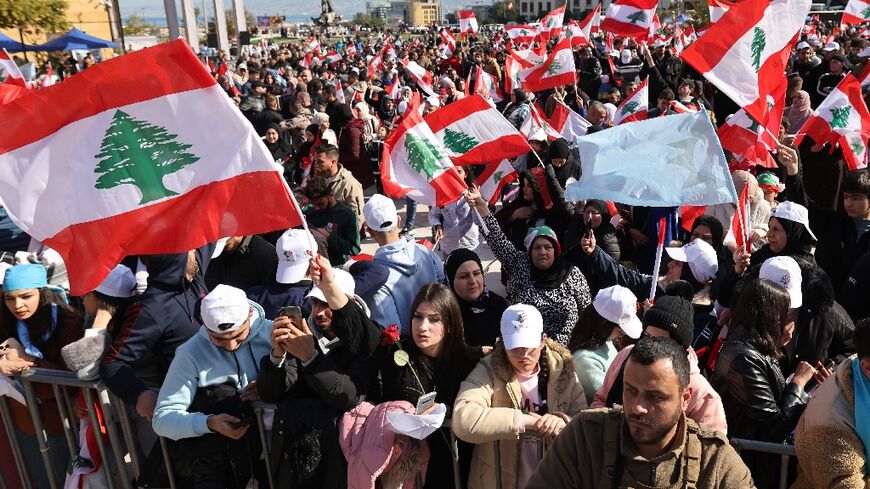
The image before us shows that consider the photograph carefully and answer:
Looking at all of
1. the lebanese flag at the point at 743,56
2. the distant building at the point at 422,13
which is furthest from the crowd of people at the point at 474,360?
the distant building at the point at 422,13

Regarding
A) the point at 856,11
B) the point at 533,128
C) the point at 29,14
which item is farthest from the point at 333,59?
the point at 533,128

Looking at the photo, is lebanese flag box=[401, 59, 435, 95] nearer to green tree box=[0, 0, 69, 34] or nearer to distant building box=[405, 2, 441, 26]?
green tree box=[0, 0, 69, 34]

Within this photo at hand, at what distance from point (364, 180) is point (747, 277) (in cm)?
659

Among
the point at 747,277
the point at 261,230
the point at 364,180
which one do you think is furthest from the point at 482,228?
the point at 364,180

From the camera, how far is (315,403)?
133 inches

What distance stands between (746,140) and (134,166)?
5299 millimetres

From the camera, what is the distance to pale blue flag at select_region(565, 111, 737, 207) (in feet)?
14.7

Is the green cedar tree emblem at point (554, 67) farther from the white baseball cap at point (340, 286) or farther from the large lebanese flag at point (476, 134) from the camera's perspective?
the white baseball cap at point (340, 286)

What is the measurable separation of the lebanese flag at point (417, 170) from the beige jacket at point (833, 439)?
2896 mm

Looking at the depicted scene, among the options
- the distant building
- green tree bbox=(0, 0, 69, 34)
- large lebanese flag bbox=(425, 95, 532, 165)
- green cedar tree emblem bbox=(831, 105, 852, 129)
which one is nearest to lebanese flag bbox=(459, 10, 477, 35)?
green tree bbox=(0, 0, 69, 34)

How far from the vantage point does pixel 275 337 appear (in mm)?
3223

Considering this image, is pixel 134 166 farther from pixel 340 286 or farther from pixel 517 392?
pixel 517 392

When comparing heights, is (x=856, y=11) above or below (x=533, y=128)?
above

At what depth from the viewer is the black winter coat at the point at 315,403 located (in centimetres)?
333
